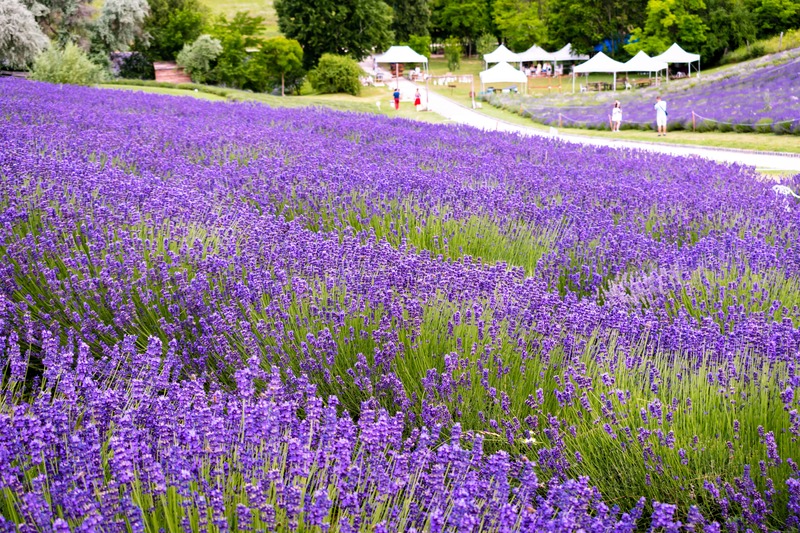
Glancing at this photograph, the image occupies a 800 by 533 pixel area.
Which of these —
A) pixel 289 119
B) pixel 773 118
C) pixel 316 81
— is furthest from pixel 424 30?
pixel 289 119

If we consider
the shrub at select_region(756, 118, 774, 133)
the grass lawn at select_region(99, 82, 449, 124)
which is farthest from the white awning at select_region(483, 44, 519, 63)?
the shrub at select_region(756, 118, 774, 133)

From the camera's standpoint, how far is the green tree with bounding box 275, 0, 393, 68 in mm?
48688

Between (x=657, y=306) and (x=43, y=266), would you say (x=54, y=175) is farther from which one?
(x=657, y=306)

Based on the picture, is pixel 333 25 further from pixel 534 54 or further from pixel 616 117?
pixel 616 117

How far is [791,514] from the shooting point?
2262 millimetres

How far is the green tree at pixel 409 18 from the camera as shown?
6800 centimetres

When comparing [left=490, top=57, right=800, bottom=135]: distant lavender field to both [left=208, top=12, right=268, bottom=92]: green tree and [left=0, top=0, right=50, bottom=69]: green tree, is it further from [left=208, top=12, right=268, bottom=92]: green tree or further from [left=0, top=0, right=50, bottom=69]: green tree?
[left=0, top=0, right=50, bottom=69]: green tree

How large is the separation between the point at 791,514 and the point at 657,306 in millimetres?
1933

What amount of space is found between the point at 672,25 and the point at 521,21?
44.6 feet

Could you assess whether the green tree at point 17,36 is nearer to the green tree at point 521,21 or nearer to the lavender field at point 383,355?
the lavender field at point 383,355

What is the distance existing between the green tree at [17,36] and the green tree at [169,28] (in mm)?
24863

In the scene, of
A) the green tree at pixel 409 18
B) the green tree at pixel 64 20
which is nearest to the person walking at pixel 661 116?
the green tree at pixel 64 20

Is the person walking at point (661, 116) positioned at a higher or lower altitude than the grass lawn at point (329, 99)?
lower

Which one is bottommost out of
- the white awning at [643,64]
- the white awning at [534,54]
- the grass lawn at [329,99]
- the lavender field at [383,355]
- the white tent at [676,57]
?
the lavender field at [383,355]
